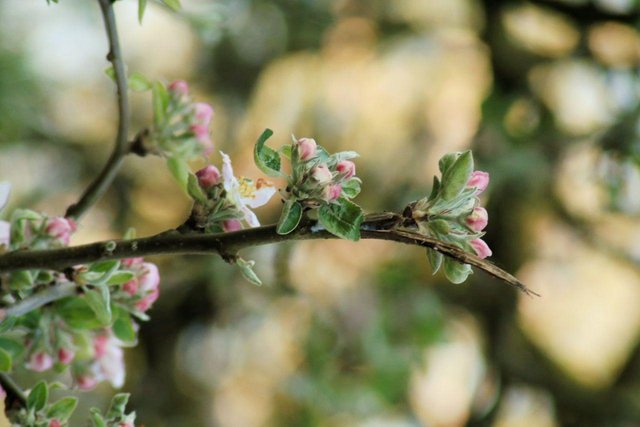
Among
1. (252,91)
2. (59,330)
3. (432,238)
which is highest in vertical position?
(432,238)

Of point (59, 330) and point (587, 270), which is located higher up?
point (59, 330)

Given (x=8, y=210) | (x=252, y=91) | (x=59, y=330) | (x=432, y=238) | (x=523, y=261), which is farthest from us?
(x=252, y=91)

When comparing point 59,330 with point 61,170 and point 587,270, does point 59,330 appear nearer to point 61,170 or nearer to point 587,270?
point 61,170

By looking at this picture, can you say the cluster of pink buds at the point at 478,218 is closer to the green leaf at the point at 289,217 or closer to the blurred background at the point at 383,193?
the green leaf at the point at 289,217

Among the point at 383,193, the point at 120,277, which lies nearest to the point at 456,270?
the point at 120,277

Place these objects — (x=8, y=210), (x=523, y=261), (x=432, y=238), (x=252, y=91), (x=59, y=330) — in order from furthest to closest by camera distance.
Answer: (x=252, y=91) → (x=523, y=261) → (x=8, y=210) → (x=59, y=330) → (x=432, y=238)

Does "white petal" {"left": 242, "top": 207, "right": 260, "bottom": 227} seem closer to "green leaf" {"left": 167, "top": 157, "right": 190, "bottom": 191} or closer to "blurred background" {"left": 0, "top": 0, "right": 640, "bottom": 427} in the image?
"green leaf" {"left": 167, "top": 157, "right": 190, "bottom": 191}

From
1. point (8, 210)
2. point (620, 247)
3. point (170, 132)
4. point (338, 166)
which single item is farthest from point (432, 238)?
point (620, 247)
